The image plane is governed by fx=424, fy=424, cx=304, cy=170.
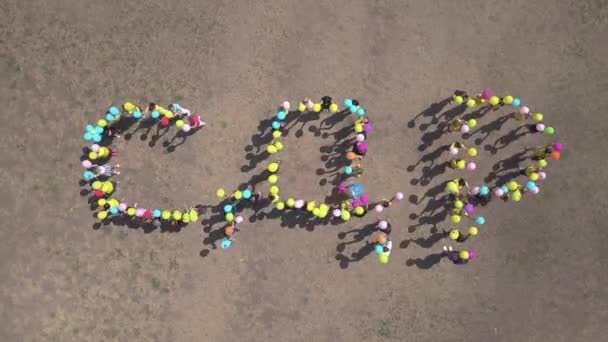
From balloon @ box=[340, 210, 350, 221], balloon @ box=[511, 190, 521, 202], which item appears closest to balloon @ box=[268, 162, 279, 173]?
balloon @ box=[340, 210, 350, 221]

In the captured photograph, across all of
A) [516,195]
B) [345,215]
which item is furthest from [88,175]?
[516,195]

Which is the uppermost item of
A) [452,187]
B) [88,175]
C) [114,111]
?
[114,111]

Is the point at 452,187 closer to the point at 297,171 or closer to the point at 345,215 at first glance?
the point at 345,215

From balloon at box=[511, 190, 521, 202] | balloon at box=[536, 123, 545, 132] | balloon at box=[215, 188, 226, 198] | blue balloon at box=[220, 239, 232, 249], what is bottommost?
blue balloon at box=[220, 239, 232, 249]

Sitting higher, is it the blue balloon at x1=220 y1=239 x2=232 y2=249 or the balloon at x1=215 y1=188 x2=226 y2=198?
the balloon at x1=215 y1=188 x2=226 y2=198

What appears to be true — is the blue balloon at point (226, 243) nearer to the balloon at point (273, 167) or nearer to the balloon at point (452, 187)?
the balloon at point (273, 167)

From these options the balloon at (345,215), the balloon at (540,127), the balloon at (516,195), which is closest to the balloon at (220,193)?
the balloon at (345,215)

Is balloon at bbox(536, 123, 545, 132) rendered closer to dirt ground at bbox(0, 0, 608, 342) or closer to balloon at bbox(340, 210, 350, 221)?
dirt ground at bbox(0, 0, 608, 342)

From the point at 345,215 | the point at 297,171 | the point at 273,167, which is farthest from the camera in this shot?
the point at 297,171
